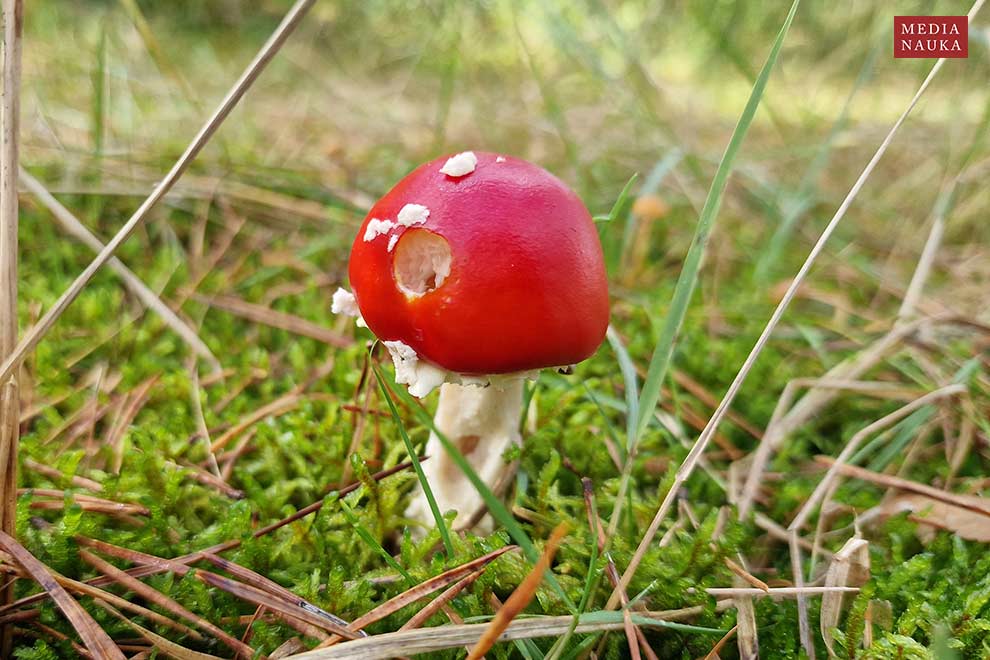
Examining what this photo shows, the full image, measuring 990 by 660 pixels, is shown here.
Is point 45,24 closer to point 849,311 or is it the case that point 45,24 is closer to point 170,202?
point 170,202

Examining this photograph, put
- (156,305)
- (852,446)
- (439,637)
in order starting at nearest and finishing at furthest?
(439,637) < (852,446) < (156,305)

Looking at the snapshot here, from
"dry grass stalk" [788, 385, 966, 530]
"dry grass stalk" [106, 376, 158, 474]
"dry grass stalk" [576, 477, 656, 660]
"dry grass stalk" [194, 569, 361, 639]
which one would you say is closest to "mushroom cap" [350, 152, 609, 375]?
"dry grass stalk" [576, 477, 656, 660]

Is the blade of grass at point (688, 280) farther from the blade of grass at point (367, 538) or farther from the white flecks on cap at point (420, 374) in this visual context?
the blade of grass at point (367, 538)

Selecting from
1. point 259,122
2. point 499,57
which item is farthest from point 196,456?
point 499,57

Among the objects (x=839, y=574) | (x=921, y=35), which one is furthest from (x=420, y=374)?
(x=921, y=35)

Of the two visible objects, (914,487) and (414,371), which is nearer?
(414,371)

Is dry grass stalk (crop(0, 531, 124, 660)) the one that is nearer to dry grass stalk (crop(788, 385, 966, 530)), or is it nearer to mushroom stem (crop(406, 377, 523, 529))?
mushroom stem (crop(406, 377, 523, 529))

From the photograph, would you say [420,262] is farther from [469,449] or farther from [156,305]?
[156,305]
